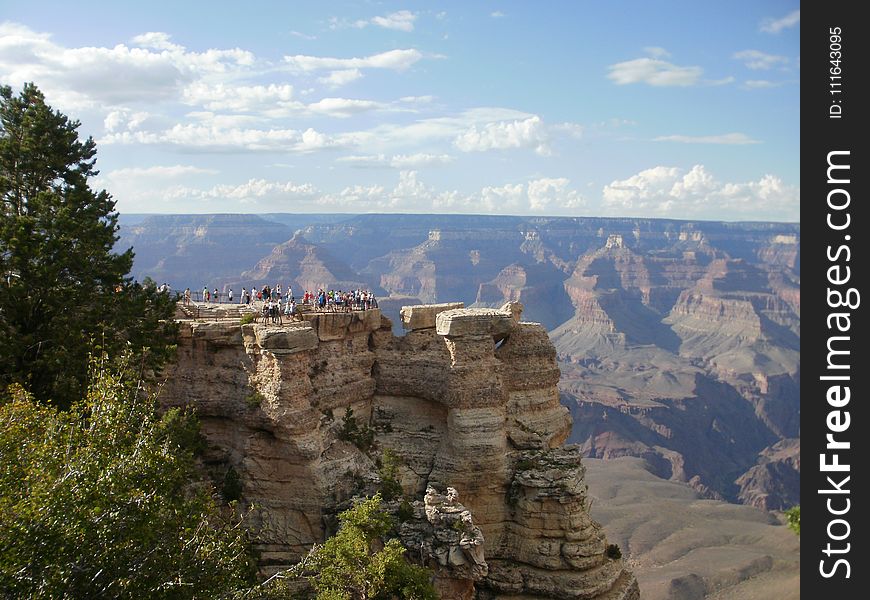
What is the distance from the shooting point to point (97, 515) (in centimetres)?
1989

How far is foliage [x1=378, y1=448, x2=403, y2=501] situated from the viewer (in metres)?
38.7

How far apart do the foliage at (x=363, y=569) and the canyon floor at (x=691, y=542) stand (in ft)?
218

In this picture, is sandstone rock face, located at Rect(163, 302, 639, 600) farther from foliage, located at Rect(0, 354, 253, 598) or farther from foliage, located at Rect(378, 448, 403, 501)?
foliage, located at Rect(0, 354, 253, 598)

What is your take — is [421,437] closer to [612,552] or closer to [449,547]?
[449,547]

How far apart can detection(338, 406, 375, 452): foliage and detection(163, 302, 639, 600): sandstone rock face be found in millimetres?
119

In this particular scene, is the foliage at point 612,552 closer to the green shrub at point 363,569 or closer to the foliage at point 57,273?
the green shrub at point 363,569

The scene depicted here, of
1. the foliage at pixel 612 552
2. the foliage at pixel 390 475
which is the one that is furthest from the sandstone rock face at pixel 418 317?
the foliage at pixel 612 552

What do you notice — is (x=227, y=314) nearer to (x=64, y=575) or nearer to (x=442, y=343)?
(x=442, y=343)

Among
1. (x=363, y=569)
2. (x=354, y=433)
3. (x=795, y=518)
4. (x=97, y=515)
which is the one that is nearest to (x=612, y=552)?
(x=354, y=433)

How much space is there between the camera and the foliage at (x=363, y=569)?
31562mm

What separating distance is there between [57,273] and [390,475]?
19.5 meters

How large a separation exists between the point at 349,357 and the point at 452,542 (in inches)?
488
